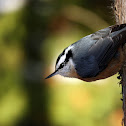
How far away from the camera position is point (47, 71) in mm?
4480

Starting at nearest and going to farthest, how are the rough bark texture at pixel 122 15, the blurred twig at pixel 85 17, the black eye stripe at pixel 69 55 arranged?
the rough bark texture at pixel 122 15 < the black eye stripe at pixel 69 55 < the blurred twig at pixel 85 17

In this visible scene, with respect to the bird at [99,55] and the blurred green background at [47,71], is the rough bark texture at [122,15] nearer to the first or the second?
the bird at [99,55]

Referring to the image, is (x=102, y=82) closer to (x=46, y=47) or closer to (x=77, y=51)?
(x=46, y=47)

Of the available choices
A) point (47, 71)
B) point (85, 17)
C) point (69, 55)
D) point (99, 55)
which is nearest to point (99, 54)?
point (99, 55)

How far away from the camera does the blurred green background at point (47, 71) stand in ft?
13.1

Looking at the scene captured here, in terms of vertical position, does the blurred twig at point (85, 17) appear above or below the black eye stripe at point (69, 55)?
above

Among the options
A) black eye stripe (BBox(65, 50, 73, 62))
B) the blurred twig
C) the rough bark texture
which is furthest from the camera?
the blurred twig

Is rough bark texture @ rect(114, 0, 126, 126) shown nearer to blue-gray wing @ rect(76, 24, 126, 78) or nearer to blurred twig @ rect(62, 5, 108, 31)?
blue-gray wing @ rect(76, 24, 126, 78)

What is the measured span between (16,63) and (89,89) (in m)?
1.29

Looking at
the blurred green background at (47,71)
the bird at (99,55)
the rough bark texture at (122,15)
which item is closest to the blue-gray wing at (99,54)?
the bird at (99,55)

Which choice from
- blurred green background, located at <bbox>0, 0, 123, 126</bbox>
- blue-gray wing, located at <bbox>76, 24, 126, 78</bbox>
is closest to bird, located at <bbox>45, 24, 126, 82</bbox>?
blue-gray wing, located at <bbox>76, 24, 126, 78</bbox>

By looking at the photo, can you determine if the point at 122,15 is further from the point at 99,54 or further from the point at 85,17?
the point at 85,17

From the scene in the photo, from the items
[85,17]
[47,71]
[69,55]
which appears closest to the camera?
[69,55]

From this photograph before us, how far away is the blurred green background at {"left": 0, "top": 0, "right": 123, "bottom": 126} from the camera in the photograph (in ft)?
13.1
